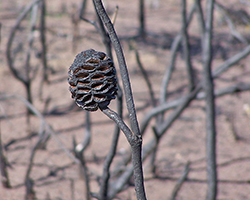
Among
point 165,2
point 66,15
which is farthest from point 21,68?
point 165,2

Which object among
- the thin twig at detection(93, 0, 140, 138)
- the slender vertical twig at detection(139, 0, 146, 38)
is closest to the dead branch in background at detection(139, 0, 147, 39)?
the slender vertical twig at detection(139, 0, 146, 38)

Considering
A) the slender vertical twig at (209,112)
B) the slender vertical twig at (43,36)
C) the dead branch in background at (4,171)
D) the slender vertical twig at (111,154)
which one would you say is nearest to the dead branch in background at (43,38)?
the slender vertical twig at (43,36)

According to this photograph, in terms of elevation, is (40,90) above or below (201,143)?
above

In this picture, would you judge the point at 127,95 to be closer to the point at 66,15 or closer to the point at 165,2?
the point at 66,15

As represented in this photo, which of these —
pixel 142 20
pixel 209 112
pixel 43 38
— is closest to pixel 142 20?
pixel 142 20

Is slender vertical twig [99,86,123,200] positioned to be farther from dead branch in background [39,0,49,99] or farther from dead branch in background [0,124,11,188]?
dead branch in background [39,0,49,99]

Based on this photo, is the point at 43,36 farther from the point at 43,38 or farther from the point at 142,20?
the point at 142,20
